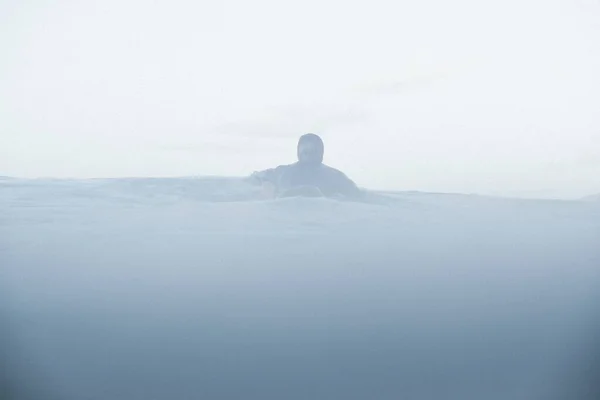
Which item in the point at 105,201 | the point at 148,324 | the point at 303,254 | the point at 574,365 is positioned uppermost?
the point at 105,201

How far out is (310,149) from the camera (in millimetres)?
2133

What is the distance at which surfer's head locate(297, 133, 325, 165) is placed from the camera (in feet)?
7.00

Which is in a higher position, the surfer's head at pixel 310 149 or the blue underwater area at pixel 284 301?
the surfer's head at pixel 310 149

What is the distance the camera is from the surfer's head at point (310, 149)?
Result: 213 cm

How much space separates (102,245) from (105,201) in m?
0.20

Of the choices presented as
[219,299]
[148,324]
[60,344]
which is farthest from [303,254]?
[60,344]

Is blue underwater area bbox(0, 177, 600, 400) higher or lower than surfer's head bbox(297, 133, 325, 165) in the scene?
lower

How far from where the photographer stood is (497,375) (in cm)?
200

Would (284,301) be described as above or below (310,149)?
below

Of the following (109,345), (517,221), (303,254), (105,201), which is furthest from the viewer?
(517,221)

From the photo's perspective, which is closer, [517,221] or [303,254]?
[303,254]

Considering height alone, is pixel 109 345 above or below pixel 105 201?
below

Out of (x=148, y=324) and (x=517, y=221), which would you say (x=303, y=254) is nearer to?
(x=148, y=324)

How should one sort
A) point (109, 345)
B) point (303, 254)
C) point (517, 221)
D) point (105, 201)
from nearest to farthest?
point (109, 345) < point (303, 254) < point (105, 201) < point (517, 221)
